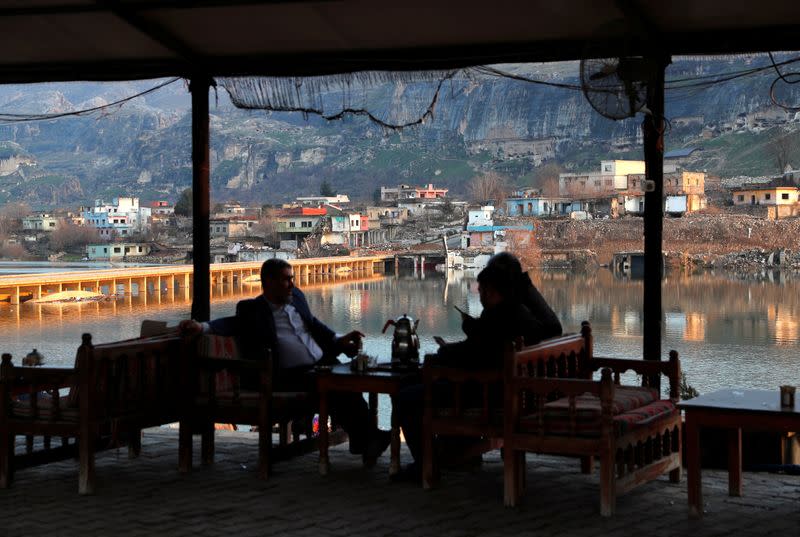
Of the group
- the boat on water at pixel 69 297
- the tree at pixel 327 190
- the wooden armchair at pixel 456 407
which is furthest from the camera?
the tree at pixel 327 190

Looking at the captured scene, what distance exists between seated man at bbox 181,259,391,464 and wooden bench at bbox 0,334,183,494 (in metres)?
0.27

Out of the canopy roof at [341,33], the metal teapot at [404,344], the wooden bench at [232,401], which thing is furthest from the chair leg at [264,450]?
the canopy roof at [341,33]

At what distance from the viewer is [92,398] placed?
12.8 ft

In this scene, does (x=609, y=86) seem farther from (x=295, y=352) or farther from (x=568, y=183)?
(x=568, y=183)

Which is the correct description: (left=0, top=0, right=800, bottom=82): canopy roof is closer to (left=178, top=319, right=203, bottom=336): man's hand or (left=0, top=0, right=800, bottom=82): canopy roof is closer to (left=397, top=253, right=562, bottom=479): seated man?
(left=397, top=253, right=562, bottom=479): seated man

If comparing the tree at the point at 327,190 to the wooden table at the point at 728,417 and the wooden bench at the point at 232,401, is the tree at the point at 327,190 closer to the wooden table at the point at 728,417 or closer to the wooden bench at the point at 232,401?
the wooden bench at the point at 232,401

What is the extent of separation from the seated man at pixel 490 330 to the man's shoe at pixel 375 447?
375mm

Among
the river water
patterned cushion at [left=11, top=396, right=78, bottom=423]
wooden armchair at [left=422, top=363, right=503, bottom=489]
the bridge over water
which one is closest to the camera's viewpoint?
wooden armchair at [left=422, top=363, right=503, bottom=489]

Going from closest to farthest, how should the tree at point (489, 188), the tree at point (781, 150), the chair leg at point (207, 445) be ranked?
the chair leg at point (207, 445) → the tree at point (781, 150) → the tree at point (489, 188)

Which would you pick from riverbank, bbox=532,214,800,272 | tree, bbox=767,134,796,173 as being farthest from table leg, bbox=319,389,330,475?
tree, bbox=767,134,796,173

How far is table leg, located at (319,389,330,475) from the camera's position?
4.22 meters

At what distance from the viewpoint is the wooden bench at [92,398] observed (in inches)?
152

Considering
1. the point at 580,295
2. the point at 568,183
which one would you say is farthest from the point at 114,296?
the point at 568,183

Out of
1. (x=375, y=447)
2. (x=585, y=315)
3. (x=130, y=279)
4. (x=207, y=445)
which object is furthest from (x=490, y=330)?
(x=130, y=279)
